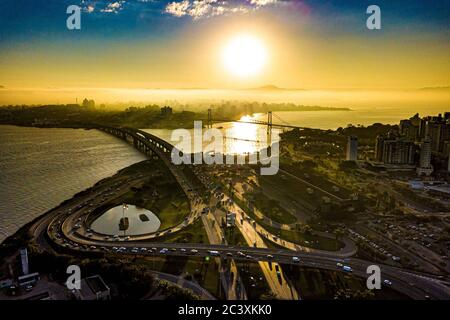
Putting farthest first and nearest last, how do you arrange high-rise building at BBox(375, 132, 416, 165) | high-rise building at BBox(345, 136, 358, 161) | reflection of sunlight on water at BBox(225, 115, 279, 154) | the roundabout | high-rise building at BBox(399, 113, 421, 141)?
1. reflection of sunlight on water at BBox(225, 115, 279, 154)
2. high-rise building at BBox(399, 113, 421, 141)
3. high-rise building at BBox(345, 136, 358, 161)
4. high-rise building at BBox(375, 132, 416, 165)
5. the roundabout

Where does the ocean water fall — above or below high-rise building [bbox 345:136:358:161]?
below

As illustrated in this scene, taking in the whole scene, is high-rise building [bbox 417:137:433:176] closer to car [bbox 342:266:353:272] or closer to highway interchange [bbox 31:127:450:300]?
highway interchange [bbox 31:127:450:300]

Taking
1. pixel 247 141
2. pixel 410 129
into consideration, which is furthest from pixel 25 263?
pixel 247 141

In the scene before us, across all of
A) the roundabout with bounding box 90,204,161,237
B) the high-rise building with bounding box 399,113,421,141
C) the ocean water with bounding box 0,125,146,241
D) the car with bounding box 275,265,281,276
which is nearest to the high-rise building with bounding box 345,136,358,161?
the high-rise building with bounding box 399,113,421,141
